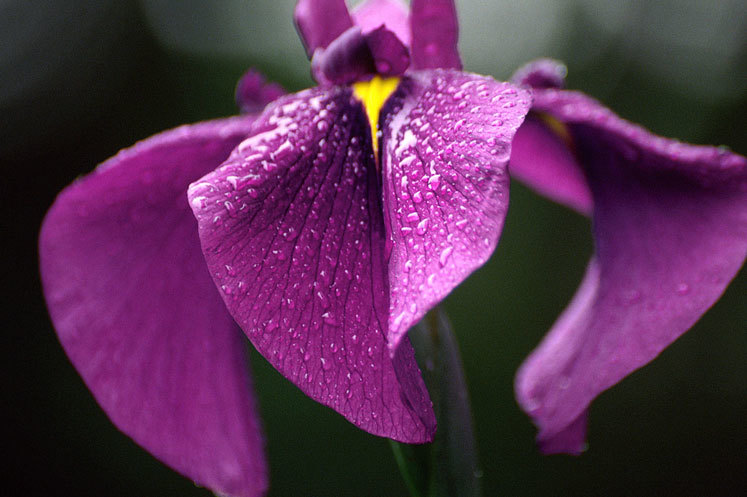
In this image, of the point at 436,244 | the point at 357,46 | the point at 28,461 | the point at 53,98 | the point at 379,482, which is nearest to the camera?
the point at 436,244

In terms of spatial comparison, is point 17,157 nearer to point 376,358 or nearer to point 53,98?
point 53,98

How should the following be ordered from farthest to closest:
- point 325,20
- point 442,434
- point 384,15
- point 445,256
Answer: point 384,15 < point 325,20 < point 442,434 < point 445,256

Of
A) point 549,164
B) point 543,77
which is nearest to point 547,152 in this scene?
point 549,164

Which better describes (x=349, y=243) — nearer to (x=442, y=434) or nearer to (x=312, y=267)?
(x=312, y=267)

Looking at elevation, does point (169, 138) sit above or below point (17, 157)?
above

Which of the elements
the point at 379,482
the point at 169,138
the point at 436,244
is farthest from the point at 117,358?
the point at 379,482

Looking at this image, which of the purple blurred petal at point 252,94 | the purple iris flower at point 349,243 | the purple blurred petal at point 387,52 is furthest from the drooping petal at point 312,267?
the purple blurred petal at point 252,94
